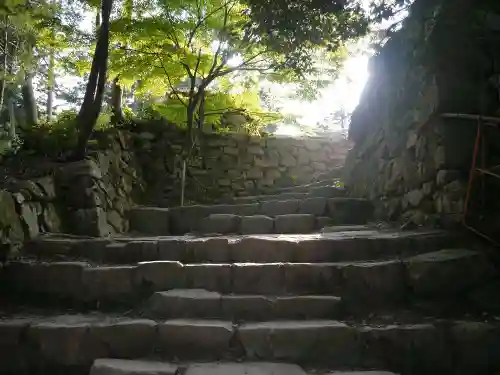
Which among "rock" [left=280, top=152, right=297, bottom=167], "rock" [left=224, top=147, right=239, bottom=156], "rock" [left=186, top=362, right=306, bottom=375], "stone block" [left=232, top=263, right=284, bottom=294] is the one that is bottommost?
"rock" [left=186, top=362, right=306, bottom=375]

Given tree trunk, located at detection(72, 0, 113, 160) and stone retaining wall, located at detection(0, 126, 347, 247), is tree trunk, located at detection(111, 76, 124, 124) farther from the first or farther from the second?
tree trunk, located at detection(72, 0, 113, 160)

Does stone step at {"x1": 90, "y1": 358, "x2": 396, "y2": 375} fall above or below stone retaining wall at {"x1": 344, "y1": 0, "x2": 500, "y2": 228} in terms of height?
below

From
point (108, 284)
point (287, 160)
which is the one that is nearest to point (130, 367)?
point (108, 284)

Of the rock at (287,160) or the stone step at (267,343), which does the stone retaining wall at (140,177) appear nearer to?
the rock at (287,160)

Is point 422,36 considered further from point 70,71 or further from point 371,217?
point 70,71

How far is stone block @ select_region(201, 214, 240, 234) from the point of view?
4320 millimetres

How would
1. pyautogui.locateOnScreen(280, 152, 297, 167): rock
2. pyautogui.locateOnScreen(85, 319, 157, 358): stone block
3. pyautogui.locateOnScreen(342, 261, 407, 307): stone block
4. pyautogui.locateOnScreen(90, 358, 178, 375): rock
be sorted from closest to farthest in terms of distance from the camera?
1. pyautogui.locateOnScreen(90, 358, 178, 375): rock
2. pyautogui.locateOnScreen(85, 319, 157, 358): stone block
3. pyautogui.locateOnScreen(342, 261, 407, 307): stone block
4. pyautogui.locateOnScreen(280, 152, 297, 167): rock

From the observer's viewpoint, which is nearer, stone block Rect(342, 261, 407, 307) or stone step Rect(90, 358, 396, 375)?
stone step Rect(90, 358, 396, 375)

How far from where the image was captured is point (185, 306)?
2.70 m

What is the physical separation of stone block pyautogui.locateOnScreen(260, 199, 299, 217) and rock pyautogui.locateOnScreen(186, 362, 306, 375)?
259cm

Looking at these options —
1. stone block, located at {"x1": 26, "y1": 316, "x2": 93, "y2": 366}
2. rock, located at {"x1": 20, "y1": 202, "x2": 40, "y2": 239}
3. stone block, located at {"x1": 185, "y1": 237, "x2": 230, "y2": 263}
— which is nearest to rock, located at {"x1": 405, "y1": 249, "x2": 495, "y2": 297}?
stone block, located at {"x1": 185, "y1": 237, "x2": 230, "y2": 263}

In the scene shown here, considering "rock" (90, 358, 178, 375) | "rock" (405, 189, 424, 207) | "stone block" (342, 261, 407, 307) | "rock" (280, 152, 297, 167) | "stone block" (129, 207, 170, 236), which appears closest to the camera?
"rock" (90, 358, 178, 375)

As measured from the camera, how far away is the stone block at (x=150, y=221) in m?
4.79

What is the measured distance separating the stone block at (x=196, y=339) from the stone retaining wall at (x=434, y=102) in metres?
1.94
